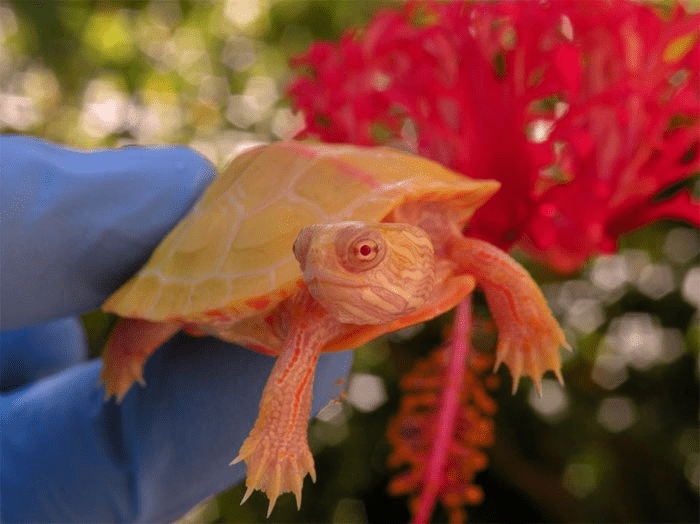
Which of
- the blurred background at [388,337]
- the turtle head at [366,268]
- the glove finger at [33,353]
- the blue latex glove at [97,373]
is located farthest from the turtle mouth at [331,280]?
the blurred background at [388,337]

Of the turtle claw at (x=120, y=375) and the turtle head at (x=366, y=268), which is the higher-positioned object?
the turtle head at (x=366, y=268)

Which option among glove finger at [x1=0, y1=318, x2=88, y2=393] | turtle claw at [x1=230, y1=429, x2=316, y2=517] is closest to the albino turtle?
turtle claw at [x1=230, y1=429, x2=316, y2=517]

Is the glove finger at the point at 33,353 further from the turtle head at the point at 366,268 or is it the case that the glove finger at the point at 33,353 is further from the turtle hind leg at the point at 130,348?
the turtle head at the point at 366,268

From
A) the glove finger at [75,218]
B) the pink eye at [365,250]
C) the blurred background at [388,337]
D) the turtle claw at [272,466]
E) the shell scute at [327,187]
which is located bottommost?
the blurred background at [388,337]

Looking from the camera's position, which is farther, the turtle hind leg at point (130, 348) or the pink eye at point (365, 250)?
the turtle hind leg at point (130, 348)

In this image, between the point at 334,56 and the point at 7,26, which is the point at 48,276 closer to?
the point at 334,56

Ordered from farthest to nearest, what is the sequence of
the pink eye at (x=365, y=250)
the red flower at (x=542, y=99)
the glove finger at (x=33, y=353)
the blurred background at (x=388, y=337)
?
the blurred background at (x=388, y=337) → the glove finger at (x=33, y=353) → the red flower at (x=542, y=99) → the pink eye at (x=365, y=250)

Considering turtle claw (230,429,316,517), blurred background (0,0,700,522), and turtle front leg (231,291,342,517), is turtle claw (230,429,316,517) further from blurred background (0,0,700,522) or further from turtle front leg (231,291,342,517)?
blurred background (0,0,700,522)
